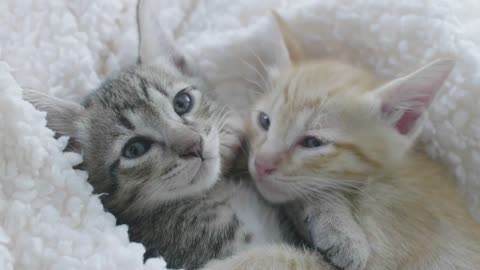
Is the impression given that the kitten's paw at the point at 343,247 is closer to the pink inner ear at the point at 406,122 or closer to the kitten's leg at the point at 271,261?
the kitten's leg at the point at 271,261

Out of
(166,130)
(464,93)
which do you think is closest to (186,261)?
(166,130)

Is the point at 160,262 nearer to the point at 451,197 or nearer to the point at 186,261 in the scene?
the point at 186,261

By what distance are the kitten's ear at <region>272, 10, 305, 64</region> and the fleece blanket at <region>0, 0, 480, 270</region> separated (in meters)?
0.04

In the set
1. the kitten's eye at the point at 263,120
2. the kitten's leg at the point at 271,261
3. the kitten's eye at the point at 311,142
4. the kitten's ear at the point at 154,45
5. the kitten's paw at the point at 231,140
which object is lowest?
the kitten's leg at the point at 271,261

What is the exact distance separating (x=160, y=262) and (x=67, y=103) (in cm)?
52

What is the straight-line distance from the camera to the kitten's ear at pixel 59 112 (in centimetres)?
113

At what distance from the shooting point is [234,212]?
1.19 meters

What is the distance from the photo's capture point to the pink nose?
3.79ft

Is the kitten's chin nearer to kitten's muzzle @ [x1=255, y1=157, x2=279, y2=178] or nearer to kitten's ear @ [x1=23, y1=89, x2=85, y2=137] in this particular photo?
kitten's muzzle @ [x1=255, y1=157, x2=279, y2=178]

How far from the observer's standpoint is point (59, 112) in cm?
119

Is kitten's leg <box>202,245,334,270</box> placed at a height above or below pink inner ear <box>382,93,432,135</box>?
below

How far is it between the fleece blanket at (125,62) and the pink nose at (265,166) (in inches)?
14.1

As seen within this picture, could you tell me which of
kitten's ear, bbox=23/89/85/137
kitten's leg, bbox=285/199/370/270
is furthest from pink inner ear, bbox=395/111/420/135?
kitten's ear, bbox=23/89/85/137

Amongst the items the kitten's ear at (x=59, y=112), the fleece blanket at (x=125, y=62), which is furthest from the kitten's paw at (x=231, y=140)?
the kitten's ear at (x=59, y=112)
